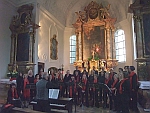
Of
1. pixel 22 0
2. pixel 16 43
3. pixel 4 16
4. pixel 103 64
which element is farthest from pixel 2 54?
Result: pixel 103 64

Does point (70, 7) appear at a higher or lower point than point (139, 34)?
higher

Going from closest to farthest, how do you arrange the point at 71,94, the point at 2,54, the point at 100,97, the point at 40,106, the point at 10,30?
1. the point at 40,106
2. the point at 100,97
3. the point at 71,94
4. the point at 2,54
5. the point at 10,30

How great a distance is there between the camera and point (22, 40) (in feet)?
33.8

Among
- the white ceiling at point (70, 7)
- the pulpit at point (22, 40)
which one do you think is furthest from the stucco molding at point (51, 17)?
the pulpit at point (22, 40)

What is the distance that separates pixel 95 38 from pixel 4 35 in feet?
23.4

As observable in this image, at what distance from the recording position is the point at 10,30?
1059 centimetres

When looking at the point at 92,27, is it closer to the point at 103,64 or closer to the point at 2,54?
the point at 103,64

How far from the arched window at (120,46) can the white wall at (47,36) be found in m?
5.18

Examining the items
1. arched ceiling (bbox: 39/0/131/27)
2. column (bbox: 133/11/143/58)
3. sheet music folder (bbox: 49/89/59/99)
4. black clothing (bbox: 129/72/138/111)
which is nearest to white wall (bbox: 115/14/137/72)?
arched ceiling (bbox: 39/0/131/27)

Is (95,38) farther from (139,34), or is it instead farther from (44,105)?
(44,105)

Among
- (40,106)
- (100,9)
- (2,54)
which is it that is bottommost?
(40,106)

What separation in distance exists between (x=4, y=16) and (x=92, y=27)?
6967 mm

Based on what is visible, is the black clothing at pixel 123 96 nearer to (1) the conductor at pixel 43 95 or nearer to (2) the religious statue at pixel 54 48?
(1) the conductor at pixel 43 95

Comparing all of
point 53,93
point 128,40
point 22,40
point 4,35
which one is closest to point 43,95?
point 53,93
